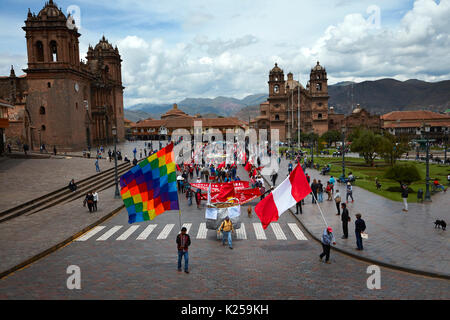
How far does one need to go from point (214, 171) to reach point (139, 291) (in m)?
23.3

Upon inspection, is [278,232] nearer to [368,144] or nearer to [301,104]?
[368,144]

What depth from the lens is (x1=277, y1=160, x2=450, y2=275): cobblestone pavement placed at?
1179 centimetres

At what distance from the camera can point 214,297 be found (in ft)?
30.8

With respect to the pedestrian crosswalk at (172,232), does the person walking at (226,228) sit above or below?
above

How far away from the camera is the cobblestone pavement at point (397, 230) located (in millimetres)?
11789

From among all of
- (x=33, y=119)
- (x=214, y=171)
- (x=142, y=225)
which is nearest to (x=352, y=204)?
(x=142, y=225)

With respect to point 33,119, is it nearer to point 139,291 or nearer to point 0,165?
point 0,165

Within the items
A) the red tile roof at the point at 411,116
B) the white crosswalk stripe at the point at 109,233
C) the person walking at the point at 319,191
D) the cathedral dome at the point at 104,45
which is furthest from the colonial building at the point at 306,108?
the white crosswalk stripe at the point at 109,233

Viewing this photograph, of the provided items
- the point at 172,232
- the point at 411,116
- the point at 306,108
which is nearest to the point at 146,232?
the point at 172,232

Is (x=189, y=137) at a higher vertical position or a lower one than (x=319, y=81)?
lower

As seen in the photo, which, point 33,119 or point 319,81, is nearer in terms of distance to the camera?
point 33,119

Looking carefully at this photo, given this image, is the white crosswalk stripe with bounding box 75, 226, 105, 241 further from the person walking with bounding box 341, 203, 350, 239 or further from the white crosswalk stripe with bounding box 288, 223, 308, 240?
the person walking with bounding box 341, 203, 350, 239

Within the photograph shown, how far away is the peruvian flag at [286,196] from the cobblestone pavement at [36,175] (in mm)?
14971

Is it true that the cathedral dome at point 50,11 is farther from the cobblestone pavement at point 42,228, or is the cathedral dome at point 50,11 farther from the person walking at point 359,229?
the person walking at point 359,229
